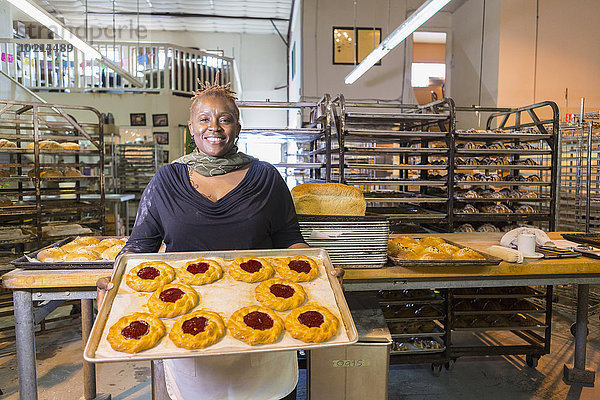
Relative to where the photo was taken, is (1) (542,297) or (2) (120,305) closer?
(2) (120,305)

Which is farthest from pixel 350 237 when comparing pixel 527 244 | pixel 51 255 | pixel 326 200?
pixel 51 255

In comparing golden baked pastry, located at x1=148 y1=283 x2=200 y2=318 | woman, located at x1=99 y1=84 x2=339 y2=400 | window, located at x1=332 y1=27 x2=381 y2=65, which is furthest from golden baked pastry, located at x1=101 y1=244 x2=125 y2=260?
window, located at x1=332 y1=27 x2=381 y2=65

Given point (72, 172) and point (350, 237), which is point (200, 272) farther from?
point (72, 172)

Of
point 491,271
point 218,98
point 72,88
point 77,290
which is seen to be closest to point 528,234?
point 491,271

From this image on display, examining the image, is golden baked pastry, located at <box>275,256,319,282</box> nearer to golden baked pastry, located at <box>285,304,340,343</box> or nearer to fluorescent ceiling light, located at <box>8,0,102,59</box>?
golden baked pastry, located at <box>285,304,340,343</box>

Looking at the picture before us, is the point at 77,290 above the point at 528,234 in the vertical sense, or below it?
below

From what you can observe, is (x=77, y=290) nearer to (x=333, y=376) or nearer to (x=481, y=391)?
(x=333, y=376)

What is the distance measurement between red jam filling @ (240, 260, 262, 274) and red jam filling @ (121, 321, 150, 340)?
407mm

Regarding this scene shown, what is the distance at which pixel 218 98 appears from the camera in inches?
63.9

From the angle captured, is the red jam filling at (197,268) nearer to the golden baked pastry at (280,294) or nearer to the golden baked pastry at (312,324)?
the golden baked pastry at (280,294)

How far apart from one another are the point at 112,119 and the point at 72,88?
1.37 metres

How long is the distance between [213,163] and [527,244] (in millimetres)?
1898

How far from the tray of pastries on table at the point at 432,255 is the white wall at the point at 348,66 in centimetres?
708

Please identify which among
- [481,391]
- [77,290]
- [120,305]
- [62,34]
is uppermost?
[62,34]
